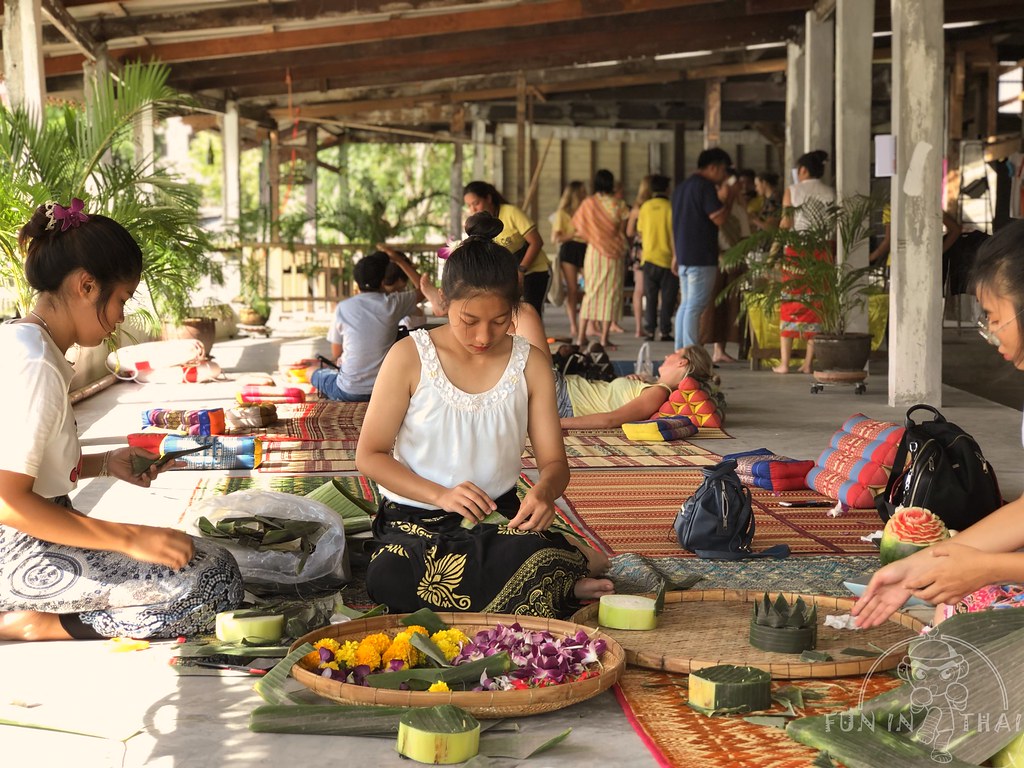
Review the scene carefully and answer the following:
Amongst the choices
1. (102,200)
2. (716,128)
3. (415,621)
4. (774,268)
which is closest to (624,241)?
(774,268)

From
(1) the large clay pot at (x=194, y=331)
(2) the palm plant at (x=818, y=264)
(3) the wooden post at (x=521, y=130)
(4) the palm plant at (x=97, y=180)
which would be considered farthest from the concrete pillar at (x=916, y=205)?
(3) the wooden post at (x=521, y=130)

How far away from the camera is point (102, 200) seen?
6.68 m

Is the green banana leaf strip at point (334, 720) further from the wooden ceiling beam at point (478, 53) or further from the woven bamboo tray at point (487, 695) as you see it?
the wooden ceiling beam at point (478, 53)

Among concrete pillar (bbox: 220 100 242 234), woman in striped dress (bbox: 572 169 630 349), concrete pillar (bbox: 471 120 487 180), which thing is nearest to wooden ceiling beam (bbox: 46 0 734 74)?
woman in striped dress (bbox: 572 169 630 349)

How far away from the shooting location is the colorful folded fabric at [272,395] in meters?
7.78

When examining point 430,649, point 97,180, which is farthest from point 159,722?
point 97,180

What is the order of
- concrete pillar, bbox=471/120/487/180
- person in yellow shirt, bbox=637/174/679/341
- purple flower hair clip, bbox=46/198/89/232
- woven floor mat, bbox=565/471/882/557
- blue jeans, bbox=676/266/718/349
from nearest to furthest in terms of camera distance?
purple flower hair clip, bbox=46/198/89/232, woven floor mat, bbox=565/471/882/557, blue jeans, bbox=676/266/718/349, person in yellow shirt, bbox=637/174/679/341, concrete pillar, bbox=471/120/487/180

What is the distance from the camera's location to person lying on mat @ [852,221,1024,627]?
7.93 ft

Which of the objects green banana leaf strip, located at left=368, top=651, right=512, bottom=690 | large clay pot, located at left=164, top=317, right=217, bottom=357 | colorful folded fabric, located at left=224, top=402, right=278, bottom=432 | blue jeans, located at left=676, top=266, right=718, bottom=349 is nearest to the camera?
green banana leaf strip, located at left=368, top=651, right=512, bottom=690

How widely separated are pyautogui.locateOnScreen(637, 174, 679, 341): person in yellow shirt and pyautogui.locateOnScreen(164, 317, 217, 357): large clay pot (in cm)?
395

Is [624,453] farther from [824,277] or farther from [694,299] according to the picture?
[694,299]

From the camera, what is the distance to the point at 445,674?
8.69 ft

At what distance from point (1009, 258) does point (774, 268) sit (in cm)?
697

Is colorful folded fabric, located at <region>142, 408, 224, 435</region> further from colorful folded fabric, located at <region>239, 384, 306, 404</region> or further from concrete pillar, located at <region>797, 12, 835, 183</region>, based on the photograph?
concrete pillar, located at <region>797, 12, 835, 183</region>
